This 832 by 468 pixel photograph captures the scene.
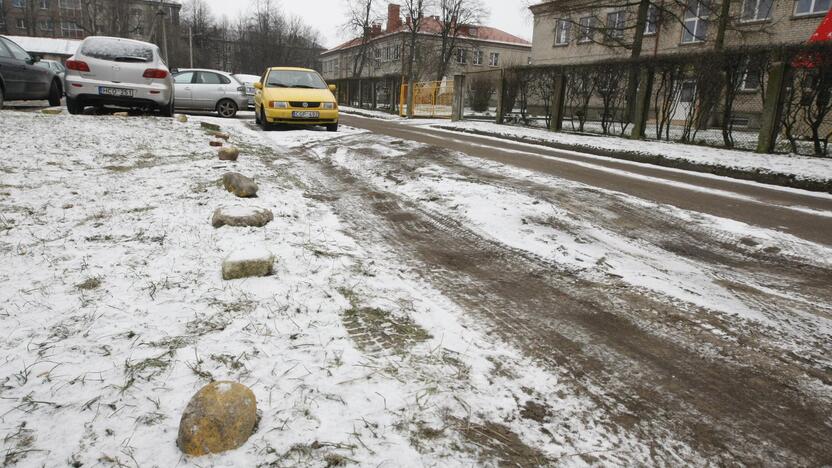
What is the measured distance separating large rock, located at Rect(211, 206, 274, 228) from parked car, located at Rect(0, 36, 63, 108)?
10.4 m

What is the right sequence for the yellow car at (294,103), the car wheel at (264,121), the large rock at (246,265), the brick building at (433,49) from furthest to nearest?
the brick building at (433,49)
the car wheel at (264,121)
the yellow car at (294,103)
the large rock at (246,265)

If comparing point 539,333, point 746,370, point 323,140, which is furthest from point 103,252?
point 323,140

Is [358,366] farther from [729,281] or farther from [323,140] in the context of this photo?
[323,140]

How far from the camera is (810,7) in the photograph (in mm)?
19406

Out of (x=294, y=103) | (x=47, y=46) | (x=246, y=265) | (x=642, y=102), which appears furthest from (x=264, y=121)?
(x=47, y=46)

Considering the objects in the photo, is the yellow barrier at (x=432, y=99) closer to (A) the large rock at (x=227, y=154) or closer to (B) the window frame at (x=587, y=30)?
(B) the window frame at (x=587, y=30)

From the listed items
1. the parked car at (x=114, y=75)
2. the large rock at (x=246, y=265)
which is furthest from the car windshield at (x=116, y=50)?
the large rock at (x=246, y=265)

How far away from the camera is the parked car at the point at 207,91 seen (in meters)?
14.7

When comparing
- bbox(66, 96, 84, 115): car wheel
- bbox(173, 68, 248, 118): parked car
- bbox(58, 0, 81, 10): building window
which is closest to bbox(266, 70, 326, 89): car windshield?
bbox(173, 68, 248, 118): parked car

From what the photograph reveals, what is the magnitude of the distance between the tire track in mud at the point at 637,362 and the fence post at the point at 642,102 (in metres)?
9.88

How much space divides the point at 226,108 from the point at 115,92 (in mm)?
5493

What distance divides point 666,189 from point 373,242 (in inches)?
169

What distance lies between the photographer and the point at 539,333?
236 centimetres

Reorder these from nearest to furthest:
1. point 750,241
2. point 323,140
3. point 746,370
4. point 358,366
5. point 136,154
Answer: point 358,366 < point 746,370 < point 750,241 < point 136,154 < point 323,140
